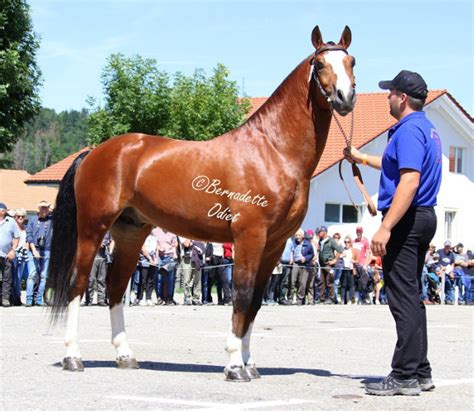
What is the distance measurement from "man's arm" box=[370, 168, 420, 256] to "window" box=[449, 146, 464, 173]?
38.5 m

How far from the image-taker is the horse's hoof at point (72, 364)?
8.24 m

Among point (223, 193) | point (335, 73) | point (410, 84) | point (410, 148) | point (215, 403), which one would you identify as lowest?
point (215, 403)

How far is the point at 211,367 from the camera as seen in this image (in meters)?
8.93

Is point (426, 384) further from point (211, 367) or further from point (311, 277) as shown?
point (311, 277)

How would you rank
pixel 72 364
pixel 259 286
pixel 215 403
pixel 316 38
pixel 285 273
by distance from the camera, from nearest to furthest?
pixel 215 403 → pixel 316 38 → pixel 72 364 → pixel 259 286 → pixel 285 273

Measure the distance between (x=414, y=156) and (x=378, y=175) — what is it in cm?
3358

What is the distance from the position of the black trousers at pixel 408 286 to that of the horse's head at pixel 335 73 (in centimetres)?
116

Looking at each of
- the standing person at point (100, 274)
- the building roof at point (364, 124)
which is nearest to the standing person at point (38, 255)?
the standing person at point (100, 274)

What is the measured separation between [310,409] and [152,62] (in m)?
35.9

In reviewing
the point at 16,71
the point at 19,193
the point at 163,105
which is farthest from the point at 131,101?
the point at 19,193

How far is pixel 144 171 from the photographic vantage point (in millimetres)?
8711

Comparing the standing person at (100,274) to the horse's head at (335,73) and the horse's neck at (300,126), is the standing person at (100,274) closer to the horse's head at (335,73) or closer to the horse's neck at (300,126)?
the horse's neck at (300,126)

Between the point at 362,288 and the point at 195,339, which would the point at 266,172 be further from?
the point at 362,288

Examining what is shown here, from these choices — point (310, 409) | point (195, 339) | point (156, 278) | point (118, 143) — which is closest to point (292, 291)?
point (156, 278)
